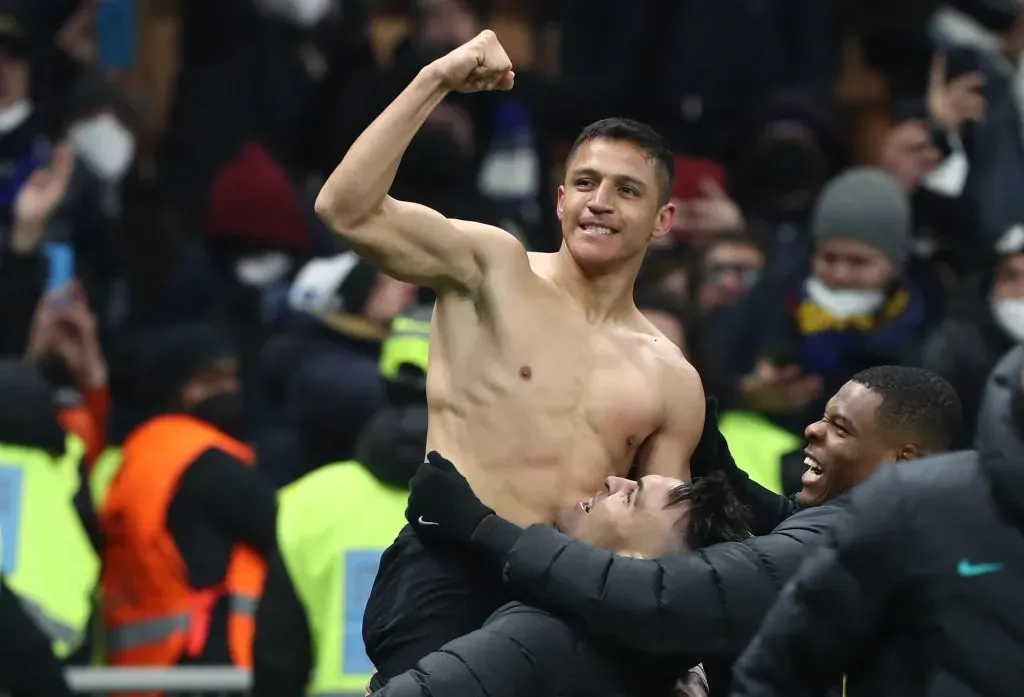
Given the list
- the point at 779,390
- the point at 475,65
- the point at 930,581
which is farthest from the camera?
the point at 779,390

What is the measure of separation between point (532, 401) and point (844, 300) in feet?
10.3

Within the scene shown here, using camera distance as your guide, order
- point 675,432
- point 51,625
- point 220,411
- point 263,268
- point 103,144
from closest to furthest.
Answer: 1. point 675,432
2. point 51,625
3. point 220,411
4. point 263,268
5. point 103,144

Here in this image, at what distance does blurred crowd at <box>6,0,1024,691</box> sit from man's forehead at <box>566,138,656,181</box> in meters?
1.48

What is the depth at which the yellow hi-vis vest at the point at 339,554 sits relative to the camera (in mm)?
6840

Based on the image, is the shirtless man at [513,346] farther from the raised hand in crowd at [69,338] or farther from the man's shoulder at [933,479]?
the raised hand in crowd at [69,338]

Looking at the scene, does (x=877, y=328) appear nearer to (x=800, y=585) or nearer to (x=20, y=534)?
(x=20, y=534)

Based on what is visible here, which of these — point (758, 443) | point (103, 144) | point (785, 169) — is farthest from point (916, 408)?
point (103, 144)

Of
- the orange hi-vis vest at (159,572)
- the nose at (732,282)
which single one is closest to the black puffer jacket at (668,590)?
the orange hi-vis vest at (159,572)

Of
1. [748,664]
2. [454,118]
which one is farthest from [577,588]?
[454,118]

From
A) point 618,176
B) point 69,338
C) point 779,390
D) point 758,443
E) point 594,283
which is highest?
point 618,176

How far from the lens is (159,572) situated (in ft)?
24.9

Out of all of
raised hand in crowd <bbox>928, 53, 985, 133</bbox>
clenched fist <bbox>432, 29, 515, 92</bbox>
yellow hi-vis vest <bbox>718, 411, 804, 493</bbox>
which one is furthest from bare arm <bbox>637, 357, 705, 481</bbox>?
raised hand in crowd <bbox>928, 53, 985, 133</bbox>

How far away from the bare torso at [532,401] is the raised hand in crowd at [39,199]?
13.3ft

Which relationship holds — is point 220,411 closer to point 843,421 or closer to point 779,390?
point 779,390
